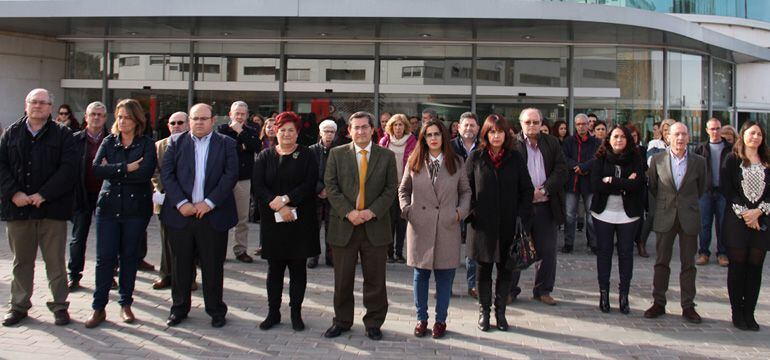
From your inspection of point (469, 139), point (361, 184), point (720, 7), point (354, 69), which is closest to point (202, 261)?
point (361, 184)

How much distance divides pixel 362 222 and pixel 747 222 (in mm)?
3468

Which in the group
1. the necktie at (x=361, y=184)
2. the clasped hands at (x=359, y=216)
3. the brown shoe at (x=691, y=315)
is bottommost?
the brown shoe at (x=691, y=315)

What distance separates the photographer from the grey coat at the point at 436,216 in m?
5.36

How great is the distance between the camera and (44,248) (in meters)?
5.72

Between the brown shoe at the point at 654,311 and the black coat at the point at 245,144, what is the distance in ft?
15.3

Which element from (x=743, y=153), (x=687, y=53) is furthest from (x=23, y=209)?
(x=687, y=53)

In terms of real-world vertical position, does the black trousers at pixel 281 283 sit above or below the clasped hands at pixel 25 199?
below

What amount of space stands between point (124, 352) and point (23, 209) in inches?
65.6

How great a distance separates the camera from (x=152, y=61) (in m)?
15.2

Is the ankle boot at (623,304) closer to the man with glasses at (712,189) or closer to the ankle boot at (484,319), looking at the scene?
the ankle boot at (484,319)

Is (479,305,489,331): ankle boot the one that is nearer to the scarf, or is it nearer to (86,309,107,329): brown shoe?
the scarf

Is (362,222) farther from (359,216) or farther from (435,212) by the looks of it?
(435,212)

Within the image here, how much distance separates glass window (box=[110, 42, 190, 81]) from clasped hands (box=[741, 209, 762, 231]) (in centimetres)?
1245

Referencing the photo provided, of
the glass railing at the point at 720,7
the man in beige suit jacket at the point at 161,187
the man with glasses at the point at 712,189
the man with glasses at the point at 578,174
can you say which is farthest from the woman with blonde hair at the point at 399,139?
the glass railing at the point at 720,7
